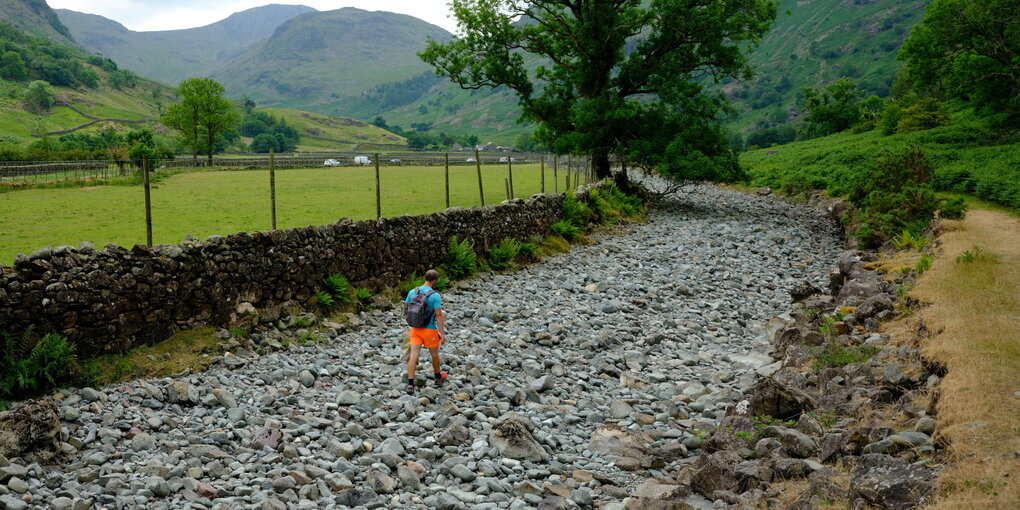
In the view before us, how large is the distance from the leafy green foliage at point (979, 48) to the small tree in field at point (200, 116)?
81.1 metres

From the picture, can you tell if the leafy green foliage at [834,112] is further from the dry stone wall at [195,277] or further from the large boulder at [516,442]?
the large boulder at [516,442]

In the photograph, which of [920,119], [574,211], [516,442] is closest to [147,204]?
[516,442]

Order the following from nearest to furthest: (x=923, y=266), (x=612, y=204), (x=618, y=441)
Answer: (x=618, y=441) → (x=923, y=266) → (x=612, y=204)

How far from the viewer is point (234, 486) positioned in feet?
24.9

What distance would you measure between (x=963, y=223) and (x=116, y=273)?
2518 centimetres

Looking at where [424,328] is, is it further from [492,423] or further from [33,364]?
[33,364]

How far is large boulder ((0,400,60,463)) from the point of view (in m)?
7.40

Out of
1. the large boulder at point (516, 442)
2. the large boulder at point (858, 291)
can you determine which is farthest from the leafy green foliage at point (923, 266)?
the large boulder at point (516, 442)

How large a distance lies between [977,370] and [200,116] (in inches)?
3799

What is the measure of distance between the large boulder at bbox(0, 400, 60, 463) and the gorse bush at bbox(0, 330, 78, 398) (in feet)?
4.70

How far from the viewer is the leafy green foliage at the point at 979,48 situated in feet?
136

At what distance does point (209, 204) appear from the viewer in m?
16.1

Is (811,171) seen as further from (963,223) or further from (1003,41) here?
(963,223)

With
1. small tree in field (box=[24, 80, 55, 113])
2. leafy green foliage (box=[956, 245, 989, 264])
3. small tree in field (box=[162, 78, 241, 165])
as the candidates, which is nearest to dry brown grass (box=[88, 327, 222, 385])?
leafy green foliage (box=[956, 245, 989, 264])
